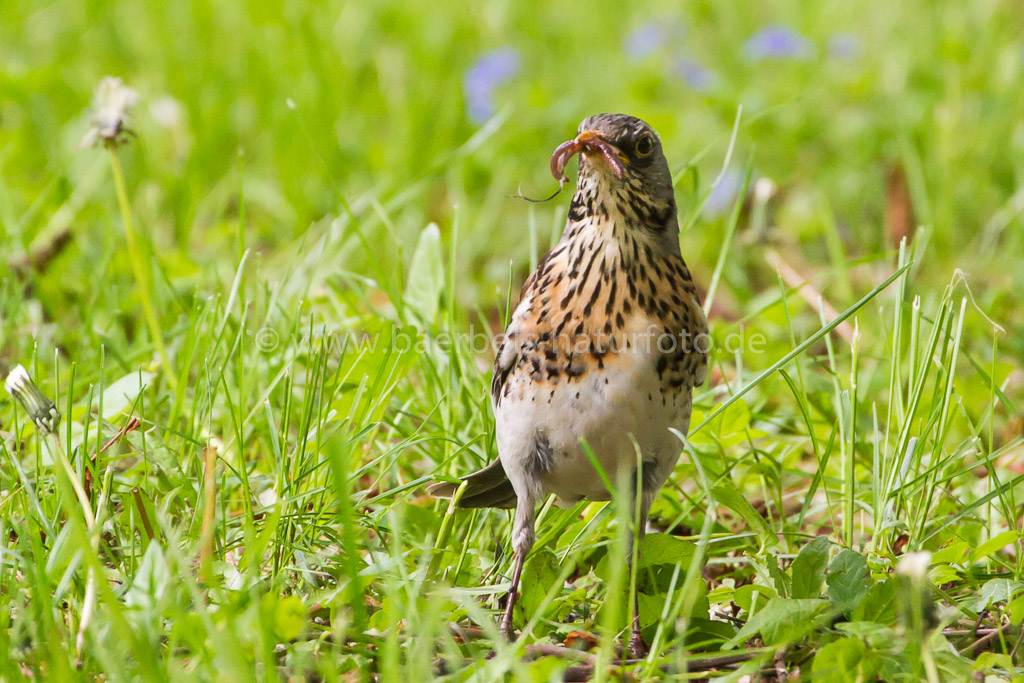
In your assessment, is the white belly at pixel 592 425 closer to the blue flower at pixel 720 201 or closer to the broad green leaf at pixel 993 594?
the broad green leaf at pixel 993 594

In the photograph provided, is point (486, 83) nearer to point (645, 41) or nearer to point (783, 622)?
point (645, 41)

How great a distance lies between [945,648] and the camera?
7.68 ft

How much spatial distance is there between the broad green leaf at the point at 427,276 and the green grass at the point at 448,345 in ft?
0.05

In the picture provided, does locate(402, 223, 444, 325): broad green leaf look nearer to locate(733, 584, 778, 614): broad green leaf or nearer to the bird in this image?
the bird

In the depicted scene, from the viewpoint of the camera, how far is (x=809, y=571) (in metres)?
2.57

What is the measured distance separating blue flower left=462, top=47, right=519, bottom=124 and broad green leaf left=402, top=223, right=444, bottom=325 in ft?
9.17

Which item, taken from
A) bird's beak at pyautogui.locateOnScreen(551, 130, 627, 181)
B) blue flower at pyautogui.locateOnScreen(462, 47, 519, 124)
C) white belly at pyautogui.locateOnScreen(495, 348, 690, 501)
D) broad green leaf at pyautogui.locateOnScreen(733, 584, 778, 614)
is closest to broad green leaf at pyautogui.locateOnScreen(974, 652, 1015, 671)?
broad green leaf at pyautogui.locateOnScreen(733, 584, 778, 614)

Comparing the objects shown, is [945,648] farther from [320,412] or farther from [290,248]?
[290,248]

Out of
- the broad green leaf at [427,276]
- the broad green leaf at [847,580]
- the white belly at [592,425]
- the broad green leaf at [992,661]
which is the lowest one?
the broad green leaf at [992,661]

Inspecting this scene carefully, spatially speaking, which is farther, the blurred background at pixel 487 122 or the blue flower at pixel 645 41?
the blue flower at pixel 645 41

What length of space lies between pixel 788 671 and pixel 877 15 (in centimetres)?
716

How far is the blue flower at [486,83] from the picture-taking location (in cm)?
665

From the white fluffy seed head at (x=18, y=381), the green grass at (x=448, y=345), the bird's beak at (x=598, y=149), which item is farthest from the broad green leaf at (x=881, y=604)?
the white fluffy seed head at (x=18, y=381)

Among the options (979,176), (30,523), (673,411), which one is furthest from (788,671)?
(979,176)
